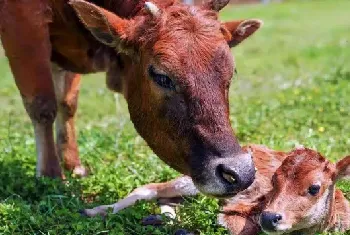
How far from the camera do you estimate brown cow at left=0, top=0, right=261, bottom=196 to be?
212 inches

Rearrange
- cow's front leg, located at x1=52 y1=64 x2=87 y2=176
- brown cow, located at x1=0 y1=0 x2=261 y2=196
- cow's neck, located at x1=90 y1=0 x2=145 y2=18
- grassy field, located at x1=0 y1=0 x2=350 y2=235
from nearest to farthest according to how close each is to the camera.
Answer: brown cow, located at x1=0 y1=0 x2=261 y2=196, grassy field, located at x1=0 y1=0 x2=350 y2=235, cow's neck, located at x1=90 y1=0 x2=145 y2=18, cow's front leg, located at x1=52 y1=64 x2=87 y2=176

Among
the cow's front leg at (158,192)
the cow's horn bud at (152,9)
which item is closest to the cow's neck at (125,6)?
the cow's horn bud at (152,9)

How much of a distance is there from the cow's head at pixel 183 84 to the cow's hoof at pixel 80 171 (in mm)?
1637

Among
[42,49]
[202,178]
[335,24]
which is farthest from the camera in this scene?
[335,24]

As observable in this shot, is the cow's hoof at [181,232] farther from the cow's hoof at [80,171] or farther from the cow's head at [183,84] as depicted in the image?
the cow's hoof at [80,171]

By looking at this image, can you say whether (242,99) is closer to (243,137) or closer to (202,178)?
(243,137)

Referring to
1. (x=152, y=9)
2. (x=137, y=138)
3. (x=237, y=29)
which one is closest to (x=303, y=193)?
(x=237, y=29)

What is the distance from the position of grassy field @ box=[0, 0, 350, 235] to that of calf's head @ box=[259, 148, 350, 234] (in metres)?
0.60

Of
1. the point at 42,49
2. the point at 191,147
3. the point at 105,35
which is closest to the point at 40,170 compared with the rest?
the point at 42,49

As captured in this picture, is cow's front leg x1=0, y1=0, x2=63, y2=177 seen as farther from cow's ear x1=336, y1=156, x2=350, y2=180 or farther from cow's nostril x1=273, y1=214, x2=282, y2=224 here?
cow's ear x1=336, y1=156, x2=350, y2=180

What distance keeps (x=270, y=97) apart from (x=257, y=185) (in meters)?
5.18

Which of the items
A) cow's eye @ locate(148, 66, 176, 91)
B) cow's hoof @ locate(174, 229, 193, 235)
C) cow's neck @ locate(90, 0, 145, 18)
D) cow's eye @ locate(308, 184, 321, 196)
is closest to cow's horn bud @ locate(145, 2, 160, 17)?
cow's eye @ locate(148, 66, 176, 91)

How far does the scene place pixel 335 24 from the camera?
21.4 meters

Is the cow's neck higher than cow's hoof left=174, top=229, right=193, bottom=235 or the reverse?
higher
